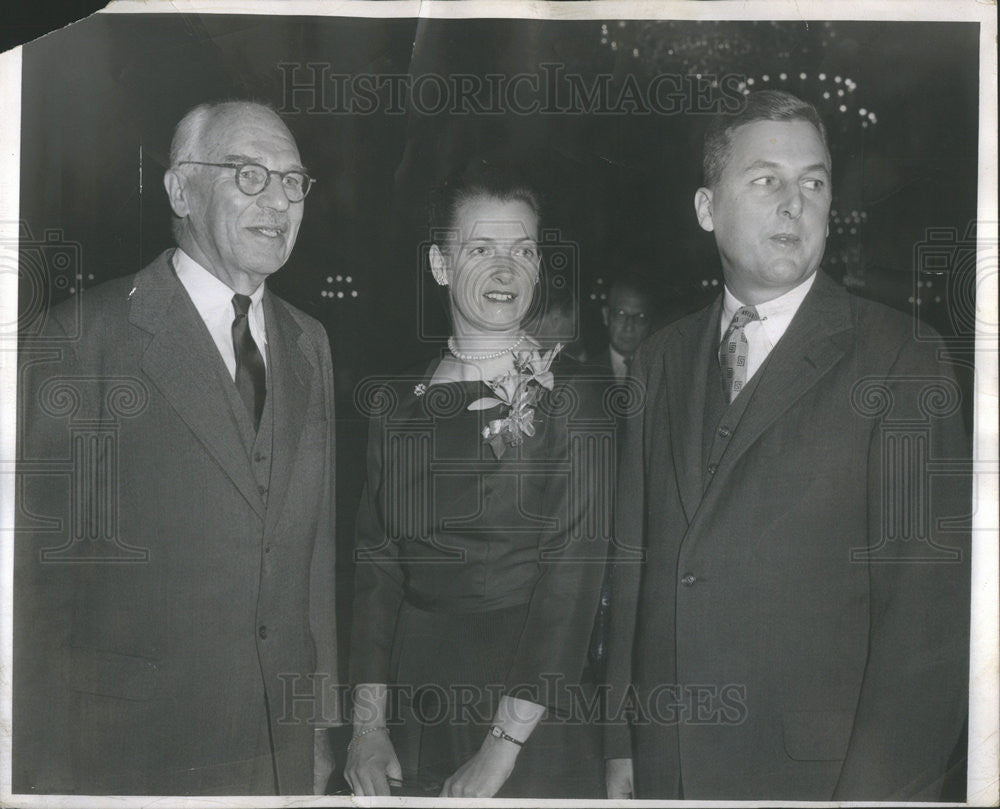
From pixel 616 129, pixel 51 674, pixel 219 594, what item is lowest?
pixel 51 674

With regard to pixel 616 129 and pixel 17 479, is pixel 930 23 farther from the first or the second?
pixel 17 479

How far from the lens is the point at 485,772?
3.15 metres

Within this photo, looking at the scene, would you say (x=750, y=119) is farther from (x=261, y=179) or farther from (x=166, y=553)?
(x=166, y=553)

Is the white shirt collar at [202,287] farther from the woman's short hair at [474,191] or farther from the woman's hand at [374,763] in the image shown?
the woman's hand at [374,763]

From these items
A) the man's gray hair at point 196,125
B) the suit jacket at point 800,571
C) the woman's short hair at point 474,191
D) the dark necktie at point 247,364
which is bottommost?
the suit jacket at point 800,571

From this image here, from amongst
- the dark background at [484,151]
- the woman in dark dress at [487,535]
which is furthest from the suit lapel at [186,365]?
the woman in dark dress at [487,535]

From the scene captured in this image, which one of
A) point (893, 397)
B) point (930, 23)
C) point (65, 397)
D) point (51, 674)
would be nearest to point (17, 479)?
point (65, 397)

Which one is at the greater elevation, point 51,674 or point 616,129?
point 616,129

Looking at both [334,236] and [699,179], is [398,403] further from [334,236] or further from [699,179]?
[699,179]

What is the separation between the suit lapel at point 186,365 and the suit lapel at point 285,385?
93 mm

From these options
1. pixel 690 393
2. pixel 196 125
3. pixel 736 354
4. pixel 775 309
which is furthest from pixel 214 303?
pixel 775 309

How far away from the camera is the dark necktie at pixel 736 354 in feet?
10.2

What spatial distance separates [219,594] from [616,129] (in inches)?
71.8

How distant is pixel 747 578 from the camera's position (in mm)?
3061
